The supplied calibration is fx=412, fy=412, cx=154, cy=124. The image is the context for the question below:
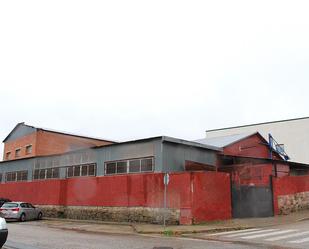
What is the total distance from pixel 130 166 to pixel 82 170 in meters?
5.63

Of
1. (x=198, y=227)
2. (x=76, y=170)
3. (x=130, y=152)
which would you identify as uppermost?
(x=130, y=152)

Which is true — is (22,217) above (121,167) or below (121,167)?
below

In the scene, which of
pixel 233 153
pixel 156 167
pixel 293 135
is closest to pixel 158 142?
pixel 156 167

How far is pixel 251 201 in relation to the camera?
25.4 metres

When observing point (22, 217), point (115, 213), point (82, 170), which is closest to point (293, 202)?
point (115, 213)

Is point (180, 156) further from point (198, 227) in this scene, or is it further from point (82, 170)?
point (82, 170)

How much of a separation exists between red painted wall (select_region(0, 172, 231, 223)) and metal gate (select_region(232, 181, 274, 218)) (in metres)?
0.81

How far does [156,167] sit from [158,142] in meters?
1.53

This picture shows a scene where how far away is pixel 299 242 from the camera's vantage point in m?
14.0

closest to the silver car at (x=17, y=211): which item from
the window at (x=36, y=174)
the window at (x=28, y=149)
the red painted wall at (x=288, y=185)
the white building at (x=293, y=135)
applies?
the window at (x=36, y=174)

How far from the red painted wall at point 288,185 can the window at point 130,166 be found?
8.39 metres

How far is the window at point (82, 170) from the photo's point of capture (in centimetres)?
2981

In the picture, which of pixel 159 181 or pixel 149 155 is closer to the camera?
pixel 159 181

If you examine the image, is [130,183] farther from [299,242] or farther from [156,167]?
[299,242]
